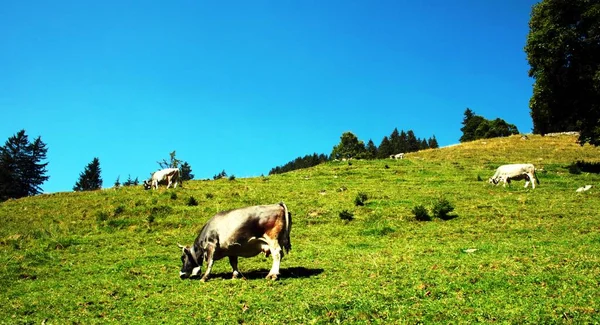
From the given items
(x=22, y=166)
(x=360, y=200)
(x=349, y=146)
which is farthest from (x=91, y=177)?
(x=360, y=200)

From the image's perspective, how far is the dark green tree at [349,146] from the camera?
109 meters

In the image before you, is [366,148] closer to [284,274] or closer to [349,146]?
[349,146]

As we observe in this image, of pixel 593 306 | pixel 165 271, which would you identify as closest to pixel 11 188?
pixel 165 271

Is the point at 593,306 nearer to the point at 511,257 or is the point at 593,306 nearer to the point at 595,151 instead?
the point at 511,257

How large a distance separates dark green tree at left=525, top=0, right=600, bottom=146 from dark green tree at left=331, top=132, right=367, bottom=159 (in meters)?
69.9

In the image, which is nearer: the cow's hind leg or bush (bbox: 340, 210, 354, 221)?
the cow's hind leg

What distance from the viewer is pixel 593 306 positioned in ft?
25.5

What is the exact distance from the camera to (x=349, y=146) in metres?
110

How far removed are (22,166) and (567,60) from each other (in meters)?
106

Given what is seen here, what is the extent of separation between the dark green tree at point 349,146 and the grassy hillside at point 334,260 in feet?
244

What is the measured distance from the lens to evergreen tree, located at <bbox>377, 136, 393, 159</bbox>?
134m

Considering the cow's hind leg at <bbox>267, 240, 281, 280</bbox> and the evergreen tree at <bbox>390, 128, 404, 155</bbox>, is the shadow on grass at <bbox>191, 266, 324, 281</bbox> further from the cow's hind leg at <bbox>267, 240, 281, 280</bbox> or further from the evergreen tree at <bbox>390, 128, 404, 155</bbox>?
the evergreen tree at <bbox>390, 128, 404, 155</bbox>

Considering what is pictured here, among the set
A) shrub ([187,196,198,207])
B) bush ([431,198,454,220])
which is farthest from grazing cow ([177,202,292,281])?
shrub ([187,196,198,207])

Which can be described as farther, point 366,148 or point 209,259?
point 366,148
